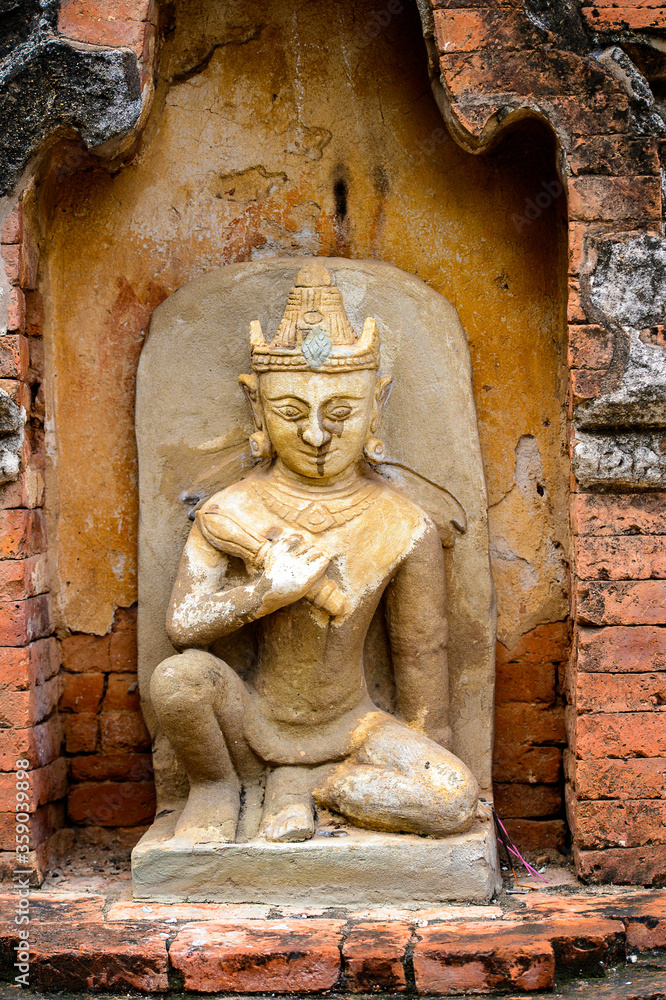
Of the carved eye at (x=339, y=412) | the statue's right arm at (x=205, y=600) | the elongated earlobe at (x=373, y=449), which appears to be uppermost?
the carved eye at (x=339, y=412)

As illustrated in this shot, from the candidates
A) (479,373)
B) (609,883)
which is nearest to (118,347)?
(479,373)

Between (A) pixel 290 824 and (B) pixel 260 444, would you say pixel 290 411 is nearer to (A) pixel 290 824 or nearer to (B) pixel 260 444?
(B) pixel 260 444

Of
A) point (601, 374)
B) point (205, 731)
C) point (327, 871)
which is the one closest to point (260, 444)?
point (205, 731)

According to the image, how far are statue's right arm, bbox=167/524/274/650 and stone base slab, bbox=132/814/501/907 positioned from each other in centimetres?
65

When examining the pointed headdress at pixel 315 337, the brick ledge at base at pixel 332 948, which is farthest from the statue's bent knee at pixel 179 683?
the pointed headdress at pixel 315 337

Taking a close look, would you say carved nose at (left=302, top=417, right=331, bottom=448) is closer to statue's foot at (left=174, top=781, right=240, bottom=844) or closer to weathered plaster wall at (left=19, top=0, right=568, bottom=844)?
weathered plaster wall at (left=19, top=0, right=568, bottom=844)

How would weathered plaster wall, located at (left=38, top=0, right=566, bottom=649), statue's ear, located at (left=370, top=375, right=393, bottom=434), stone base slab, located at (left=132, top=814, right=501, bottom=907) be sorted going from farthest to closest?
weathered plaster wall, located at (left=38, top=0, right=566, bottom=649), statue's ear, located at (left=370, top=375, right=393, bottom=434), stone base slab, located at (left=132, top=814, right=501, bottom=907)

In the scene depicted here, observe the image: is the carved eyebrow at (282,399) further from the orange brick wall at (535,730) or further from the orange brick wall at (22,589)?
the orange brick wall at (535,730)

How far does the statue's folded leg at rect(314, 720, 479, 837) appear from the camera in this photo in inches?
132

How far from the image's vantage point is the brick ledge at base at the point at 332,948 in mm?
3102

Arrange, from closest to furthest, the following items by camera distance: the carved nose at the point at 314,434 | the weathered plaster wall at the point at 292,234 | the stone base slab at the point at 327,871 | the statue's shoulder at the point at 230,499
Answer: the stone base slab at the point at 327,871 < the carved nose at the point at 314,434 < the statue's shoulder at the point at 230,499 < the weathered plaster wall at the point at 292,234

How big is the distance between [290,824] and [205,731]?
390 mm

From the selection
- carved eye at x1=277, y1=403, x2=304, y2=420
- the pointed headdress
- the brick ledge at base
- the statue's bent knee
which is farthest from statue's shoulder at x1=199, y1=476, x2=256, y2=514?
the brick ledge at base

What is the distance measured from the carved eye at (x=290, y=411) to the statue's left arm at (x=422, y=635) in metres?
0.58
